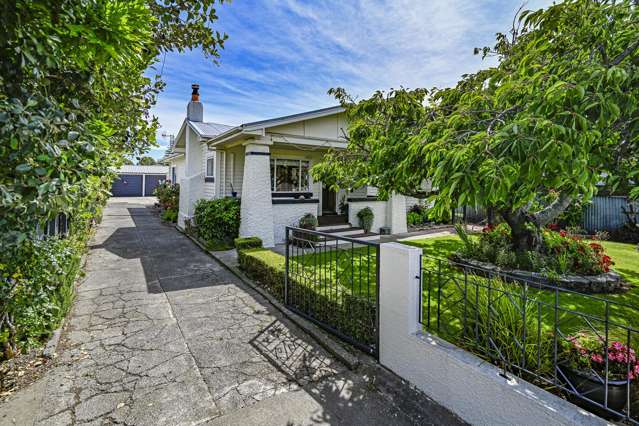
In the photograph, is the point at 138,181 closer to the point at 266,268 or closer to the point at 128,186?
the point at 128,186

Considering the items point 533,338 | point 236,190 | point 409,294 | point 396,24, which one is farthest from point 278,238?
point 533,338

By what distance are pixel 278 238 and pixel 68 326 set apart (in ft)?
22.7

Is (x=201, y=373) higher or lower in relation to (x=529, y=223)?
lower

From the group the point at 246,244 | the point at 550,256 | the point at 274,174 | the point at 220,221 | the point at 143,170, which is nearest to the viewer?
the point at 550,256

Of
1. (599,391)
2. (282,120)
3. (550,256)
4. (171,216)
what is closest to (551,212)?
(550,256)

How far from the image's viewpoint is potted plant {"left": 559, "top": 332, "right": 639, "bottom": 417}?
253 cm

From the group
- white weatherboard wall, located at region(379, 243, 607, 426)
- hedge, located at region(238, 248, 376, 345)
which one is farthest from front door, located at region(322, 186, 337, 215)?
white weatherboard wall, located at region(379, 243, 607, 426)

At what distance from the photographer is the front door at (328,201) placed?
1420 centimetres

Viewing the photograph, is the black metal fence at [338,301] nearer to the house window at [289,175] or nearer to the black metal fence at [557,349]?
the black metal fence at [557,349]

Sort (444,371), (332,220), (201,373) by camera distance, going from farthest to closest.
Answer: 1. (332,220)
2. (201,373)
3. (444,371)

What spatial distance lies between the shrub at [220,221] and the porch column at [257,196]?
1.94 ft

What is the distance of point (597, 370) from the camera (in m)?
2.66

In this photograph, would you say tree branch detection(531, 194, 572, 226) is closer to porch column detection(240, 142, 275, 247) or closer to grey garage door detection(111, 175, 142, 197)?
porch column detection(240, 142, 275, 247)

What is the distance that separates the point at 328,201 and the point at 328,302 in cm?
984
